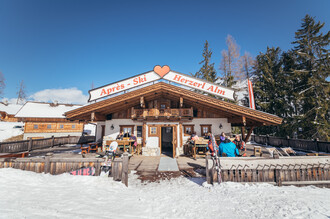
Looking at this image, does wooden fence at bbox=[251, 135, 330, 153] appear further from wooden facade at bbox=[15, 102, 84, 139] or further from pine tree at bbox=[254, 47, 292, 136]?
wooden facade at bbox=[15, 102, 84, 139]

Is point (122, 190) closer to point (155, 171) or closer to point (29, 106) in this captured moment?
point (155, 171)

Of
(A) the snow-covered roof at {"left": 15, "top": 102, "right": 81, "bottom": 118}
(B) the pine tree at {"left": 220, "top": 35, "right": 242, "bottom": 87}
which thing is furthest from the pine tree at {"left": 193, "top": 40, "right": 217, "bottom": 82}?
(A) the snow-covered roof at {"left": 15, "top": 102, "right": 81, "bottom": 118}

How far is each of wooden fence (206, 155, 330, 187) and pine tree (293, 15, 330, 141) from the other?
51.1 ft

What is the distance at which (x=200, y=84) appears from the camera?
9.96 m

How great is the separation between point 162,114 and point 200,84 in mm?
3927

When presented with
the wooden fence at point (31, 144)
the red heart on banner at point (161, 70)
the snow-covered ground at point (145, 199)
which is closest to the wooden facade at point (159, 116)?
the red heart on banner at point (161, 70)

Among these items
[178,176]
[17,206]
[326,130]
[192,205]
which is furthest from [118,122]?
[326,130]

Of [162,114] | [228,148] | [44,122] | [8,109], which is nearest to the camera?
[228,148]

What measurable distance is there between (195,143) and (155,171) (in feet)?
12.3

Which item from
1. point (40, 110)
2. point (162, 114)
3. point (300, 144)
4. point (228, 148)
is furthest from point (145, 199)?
point (40, 110)

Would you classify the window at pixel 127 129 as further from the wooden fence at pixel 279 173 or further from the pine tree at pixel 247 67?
the pine tree at pixel 247 67

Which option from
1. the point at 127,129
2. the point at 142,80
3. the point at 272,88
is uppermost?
the point at 272,88

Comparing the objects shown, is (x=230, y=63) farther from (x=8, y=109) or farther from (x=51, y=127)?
(x=8, y=109)

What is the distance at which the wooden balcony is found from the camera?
10641 millimetres
